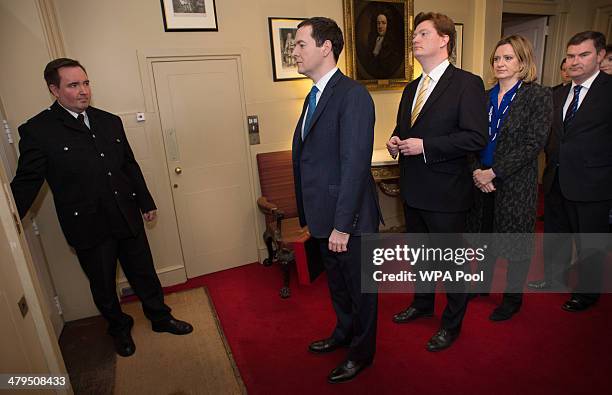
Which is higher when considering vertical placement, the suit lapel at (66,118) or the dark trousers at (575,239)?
the suit lapel at (66,118)

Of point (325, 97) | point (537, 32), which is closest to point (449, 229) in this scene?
point (325, 97)

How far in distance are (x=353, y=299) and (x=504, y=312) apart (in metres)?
1.23

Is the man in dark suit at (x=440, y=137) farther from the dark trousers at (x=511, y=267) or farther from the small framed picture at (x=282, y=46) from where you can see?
the small framed picture at (x=282, y=46)

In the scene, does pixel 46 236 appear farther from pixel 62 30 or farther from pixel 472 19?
pixel 472 19

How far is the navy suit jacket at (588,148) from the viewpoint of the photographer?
2.14 m

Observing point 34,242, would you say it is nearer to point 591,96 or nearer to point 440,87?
point 440,87

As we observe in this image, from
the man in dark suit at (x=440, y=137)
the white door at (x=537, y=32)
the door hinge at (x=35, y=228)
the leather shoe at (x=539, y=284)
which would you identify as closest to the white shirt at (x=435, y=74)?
the man in dark suit at (x=440, y=137)

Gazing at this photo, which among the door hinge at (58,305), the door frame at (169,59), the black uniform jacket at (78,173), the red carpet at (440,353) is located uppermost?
the door frame at (169,59)

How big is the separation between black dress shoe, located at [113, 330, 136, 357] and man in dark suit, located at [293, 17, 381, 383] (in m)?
1.47

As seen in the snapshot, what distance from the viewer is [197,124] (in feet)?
10.0

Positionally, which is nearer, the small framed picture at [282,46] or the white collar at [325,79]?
the white collar at [325,79]

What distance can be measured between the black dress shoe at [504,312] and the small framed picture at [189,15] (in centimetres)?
301

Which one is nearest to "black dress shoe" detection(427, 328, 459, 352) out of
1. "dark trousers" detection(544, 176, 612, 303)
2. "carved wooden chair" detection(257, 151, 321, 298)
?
"dark trousers" detection(544, 176, 612, 303)

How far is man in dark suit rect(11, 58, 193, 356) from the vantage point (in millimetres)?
1927
